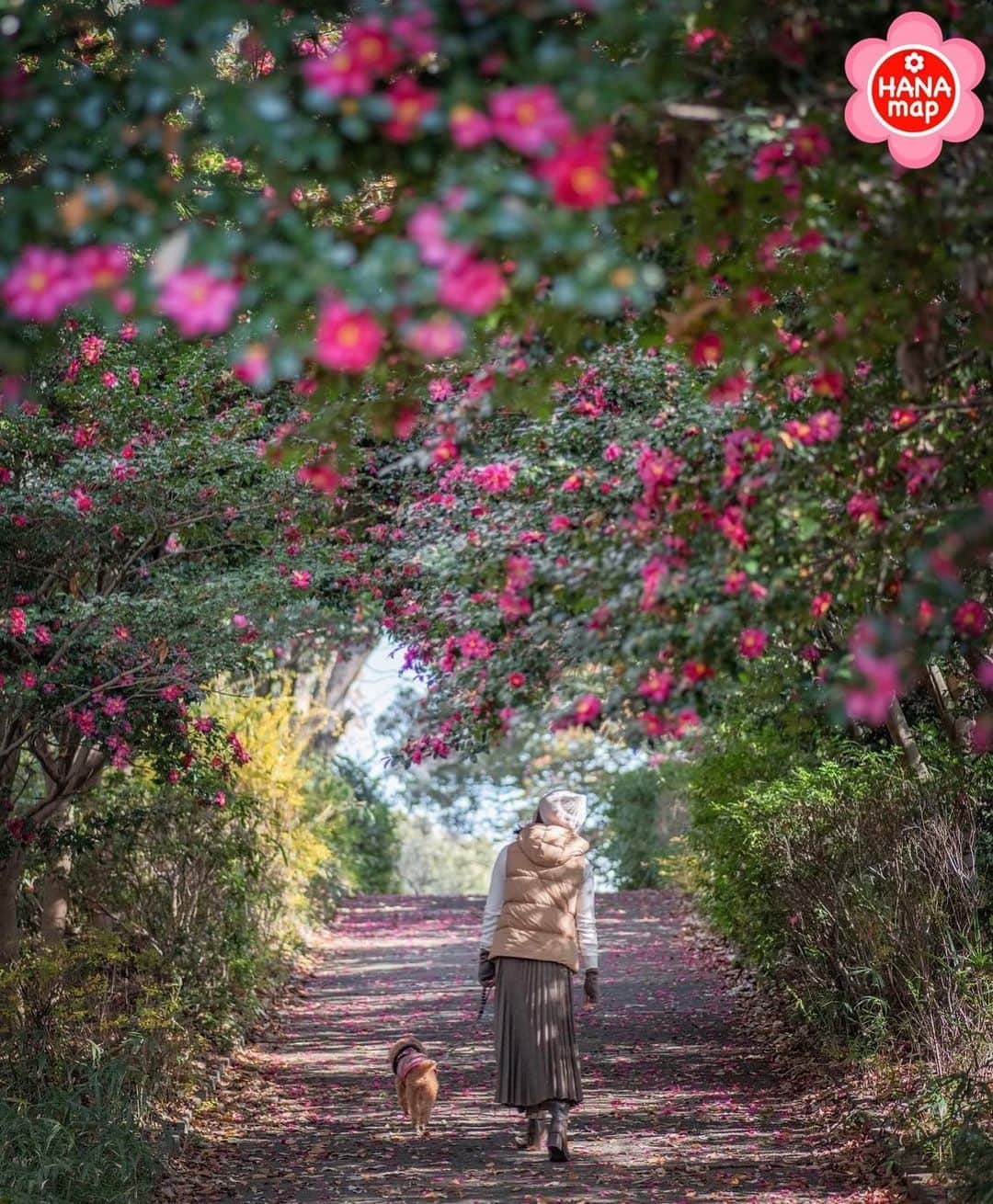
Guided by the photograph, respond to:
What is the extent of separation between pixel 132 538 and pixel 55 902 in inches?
114

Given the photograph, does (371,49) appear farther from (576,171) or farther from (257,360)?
(257,360)

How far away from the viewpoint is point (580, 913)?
6840 mm

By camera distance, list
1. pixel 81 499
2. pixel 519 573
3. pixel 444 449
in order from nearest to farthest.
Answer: pixel 519 573 < pixel 444 449 < pixel 81 499

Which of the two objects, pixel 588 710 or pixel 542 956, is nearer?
pixel 588 710

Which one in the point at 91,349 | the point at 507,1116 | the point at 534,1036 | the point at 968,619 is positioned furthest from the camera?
the point at 507,1116

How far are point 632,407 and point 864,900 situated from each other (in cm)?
273

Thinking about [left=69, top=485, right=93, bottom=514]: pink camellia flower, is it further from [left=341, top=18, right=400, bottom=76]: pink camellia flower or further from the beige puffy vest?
[left=341, top=18, right=400, bottom=76]: pink camellia flower

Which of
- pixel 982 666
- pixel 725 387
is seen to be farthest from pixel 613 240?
pixel 982 666

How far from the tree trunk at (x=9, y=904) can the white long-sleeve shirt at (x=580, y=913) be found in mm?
3238

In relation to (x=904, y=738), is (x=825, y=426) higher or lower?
higher

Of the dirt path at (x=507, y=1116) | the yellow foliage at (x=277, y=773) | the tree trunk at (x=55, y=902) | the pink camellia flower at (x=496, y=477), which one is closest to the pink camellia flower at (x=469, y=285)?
the pink camellia flower at (x=496, y=477)

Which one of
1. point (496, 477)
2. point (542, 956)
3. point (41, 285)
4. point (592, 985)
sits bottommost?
point (592, 985)

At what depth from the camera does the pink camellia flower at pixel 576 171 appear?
96.7 inches

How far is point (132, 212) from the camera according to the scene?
10.2 feet
